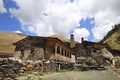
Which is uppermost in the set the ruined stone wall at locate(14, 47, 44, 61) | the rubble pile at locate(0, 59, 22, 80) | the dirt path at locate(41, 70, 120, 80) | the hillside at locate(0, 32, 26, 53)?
the hillside at locate(0, 32, 26, 53)

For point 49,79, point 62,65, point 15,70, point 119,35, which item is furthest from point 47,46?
point 119,35

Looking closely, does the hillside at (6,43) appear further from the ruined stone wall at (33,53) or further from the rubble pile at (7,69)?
the rubble pile at (7,69)

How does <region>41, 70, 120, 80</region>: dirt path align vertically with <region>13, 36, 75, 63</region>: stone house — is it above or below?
below

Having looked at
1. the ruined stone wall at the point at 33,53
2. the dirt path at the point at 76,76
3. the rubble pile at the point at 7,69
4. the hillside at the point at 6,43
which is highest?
the hillside at the point at 6,43

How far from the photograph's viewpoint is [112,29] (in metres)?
77.9

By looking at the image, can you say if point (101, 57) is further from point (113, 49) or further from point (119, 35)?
point (119, 35)

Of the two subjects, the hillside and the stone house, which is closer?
the stone house

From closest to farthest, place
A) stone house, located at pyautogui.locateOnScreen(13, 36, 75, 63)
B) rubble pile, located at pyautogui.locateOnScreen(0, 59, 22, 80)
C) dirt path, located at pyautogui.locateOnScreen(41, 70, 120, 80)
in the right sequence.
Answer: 1. rubble pile, located at pyautogui.locateOnScreen(0, 59, 22, 80)
2. dirt path, located at pyautogui.locateOnScreen(41, 70, 120, 80)
3. stone house, located at pyautogui.locateOnScreen(13, 36, 75, 63)

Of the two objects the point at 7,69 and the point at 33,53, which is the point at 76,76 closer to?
the point at 7,69

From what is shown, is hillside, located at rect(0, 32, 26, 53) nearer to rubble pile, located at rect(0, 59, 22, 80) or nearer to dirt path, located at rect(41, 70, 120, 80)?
dirt path, located at rect(41, 70, 120, 80)

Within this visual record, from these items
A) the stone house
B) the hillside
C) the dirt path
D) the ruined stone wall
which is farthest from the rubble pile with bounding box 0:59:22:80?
the hillside

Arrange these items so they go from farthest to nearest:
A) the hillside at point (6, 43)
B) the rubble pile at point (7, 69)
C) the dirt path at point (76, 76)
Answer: the hillside at point (6, 43), the dirt path at point (76, 76), the rubble pile at point (7, 69)

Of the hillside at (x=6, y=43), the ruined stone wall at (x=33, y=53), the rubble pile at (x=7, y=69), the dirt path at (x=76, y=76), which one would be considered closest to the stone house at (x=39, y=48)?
the ruined stone wall at (x=33, y=53)

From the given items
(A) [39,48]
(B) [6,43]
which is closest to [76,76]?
(A) [39,48]
